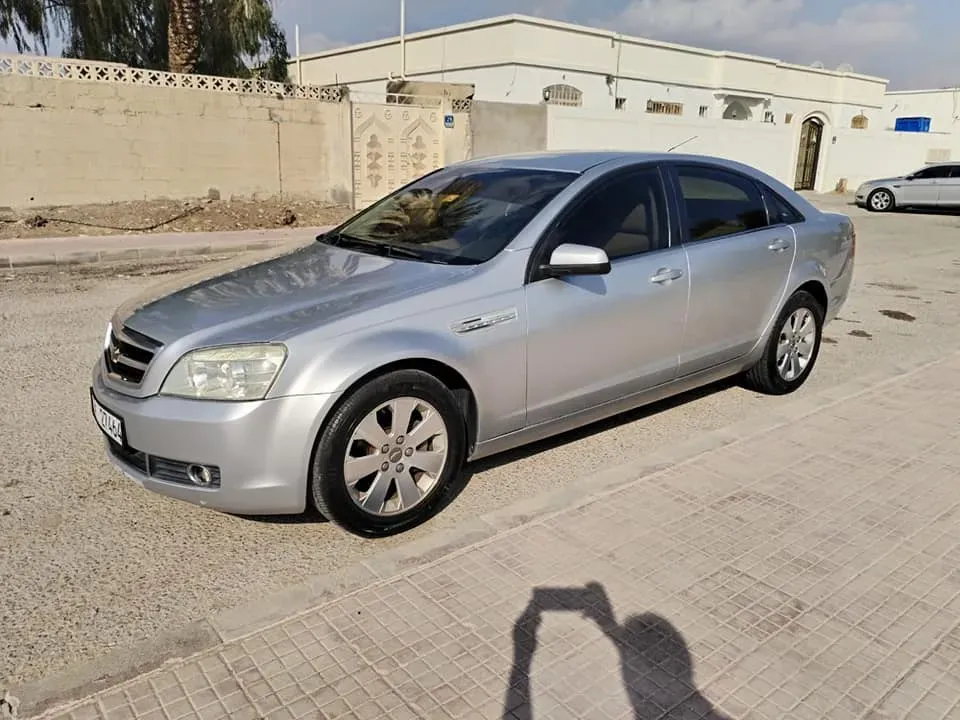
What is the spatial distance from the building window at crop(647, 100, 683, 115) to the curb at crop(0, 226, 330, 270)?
70.2ft

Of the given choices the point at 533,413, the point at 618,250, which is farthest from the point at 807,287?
the point at 533,413

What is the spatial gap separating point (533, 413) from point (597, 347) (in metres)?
0.50

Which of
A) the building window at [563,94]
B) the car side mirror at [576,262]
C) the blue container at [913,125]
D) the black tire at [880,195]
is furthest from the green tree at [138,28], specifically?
the blue container at [913,125]

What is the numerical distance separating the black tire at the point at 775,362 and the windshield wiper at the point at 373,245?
2.63m

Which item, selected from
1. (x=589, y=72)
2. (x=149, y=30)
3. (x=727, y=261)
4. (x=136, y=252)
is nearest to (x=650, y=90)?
(x=589, y=72)

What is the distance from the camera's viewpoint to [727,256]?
184 inches

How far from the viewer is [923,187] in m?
21.9

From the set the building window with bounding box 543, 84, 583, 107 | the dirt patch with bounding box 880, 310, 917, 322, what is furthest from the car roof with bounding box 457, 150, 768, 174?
the building window with bounding box 543, 84, 583, 107

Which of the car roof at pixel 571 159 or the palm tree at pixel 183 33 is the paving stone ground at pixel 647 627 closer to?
the car roof at pixel 571 159

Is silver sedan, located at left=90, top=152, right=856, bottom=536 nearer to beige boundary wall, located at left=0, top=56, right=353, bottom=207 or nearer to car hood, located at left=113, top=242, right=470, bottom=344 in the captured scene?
car hood, located at left=113, top=242, right=470, bottom=344

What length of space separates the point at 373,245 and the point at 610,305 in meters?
1.31

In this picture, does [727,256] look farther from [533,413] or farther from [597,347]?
[533,413]

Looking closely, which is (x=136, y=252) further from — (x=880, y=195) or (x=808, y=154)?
(x=808, y=154)

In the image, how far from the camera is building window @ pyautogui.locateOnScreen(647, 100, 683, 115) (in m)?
31.0
